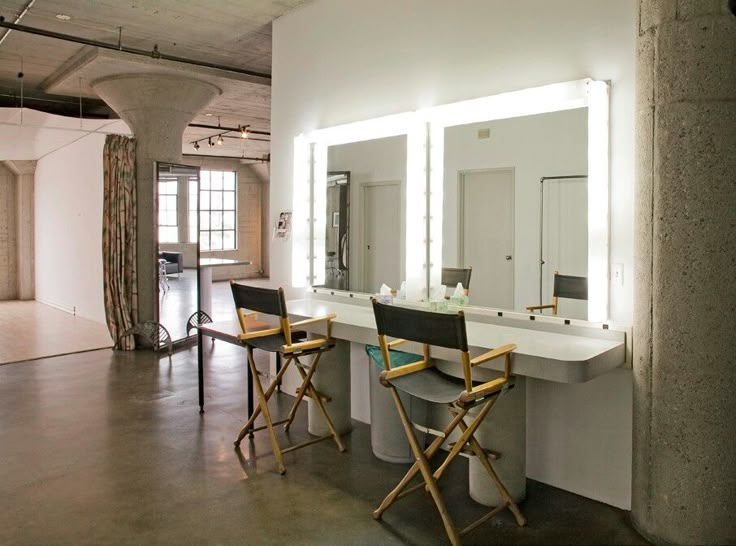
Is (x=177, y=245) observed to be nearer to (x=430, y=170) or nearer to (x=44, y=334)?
(x=44, y=334)

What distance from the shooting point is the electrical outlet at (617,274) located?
2.98 m

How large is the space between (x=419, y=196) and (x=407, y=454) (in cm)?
156

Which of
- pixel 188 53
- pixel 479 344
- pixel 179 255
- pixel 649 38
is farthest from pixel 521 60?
pixel 179 255

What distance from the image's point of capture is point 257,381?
3.77m

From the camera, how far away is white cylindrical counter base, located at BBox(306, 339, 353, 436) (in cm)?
406

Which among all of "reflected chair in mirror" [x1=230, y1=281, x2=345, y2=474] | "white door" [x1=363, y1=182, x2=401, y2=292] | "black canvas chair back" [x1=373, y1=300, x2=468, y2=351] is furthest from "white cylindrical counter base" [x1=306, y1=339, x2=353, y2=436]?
"black canvas chair back" [x1=373, y1=300, x2=468, y2=351]

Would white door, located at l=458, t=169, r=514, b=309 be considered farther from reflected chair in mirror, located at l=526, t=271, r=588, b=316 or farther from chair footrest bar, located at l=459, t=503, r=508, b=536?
chair footrest bar, located at l=459, t=503, r=508, b=536

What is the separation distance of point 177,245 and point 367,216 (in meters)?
3.60

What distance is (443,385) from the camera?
9.78 feet

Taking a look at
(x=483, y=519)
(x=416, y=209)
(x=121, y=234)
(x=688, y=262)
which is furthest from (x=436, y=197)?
(x=121, y=234)

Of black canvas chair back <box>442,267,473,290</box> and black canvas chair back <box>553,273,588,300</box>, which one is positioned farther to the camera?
black canvas chair back <box>442,267,473,290</box>

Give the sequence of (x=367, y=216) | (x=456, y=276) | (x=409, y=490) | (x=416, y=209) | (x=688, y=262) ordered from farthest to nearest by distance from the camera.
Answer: (x=367, y=216)
(x=416, y=209)
(x=456, y=276)
(x=409, y=490)
(x=688, y=262)

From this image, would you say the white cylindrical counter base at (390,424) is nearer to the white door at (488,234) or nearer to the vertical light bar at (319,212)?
the white door at (488,234)

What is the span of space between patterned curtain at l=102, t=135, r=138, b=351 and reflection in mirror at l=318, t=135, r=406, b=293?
324 cm
